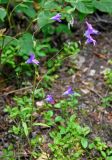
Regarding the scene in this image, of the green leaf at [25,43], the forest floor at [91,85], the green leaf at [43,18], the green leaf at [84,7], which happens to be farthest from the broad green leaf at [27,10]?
the forest floor at [91,85]

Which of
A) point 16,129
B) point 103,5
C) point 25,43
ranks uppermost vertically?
point 103,5

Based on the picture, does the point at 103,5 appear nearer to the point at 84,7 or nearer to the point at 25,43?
the point at 84,7

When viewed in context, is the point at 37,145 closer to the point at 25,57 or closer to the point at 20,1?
the point at 25,57

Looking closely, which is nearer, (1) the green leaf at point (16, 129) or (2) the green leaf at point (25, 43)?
(1) the green leaf at point (16, 129)

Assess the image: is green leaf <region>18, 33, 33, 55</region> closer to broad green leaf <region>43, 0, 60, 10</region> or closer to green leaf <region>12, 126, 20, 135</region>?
broad green leaf <region>43, 0, 60, 10</region>

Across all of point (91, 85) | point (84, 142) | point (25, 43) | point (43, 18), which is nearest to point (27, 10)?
point (25, 43)

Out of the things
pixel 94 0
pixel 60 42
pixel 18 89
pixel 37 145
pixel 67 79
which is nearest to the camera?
pixel 37 145

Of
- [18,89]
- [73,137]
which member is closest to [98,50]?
[18,89]

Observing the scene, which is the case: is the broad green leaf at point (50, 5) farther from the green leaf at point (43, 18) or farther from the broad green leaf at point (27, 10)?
the broad green leaf at point (27, 10)
